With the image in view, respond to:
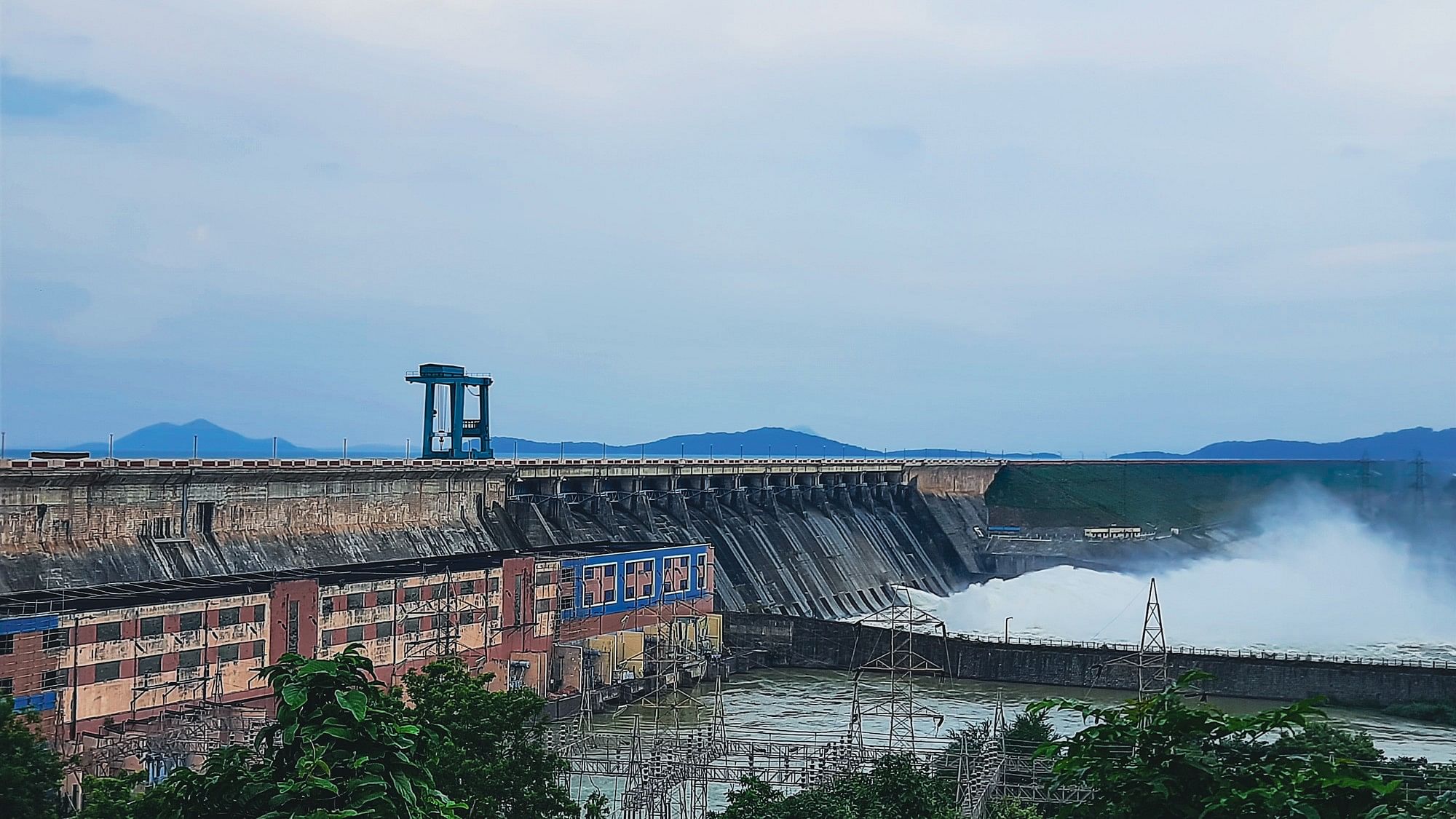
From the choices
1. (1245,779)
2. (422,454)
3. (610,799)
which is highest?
(422,454)

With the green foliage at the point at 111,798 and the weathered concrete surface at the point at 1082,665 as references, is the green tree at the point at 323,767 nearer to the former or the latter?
the green foliage at the point at 111,798

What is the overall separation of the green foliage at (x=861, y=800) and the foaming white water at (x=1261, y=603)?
41196mm

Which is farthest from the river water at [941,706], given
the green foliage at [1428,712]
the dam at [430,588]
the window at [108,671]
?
the window at [108,671]

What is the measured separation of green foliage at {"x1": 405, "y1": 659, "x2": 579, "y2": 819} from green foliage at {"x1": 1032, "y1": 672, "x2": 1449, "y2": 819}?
43.4 feet

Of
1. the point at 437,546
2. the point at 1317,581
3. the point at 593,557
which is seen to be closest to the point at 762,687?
the point at 593,557

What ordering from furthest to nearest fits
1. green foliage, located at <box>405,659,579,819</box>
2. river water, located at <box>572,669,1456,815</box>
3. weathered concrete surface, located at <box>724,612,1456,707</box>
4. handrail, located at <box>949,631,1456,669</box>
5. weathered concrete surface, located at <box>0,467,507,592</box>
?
handrail, located at <box>949,631,1456,669</box> < weathered concrete surface, located at <box>724,612,1456,707</box> < river water, located at <box>572,669,1456,815</box> < weathered concrete surface, located at <box>0,467,507,592</box> < green foliage, located at <box>405,659,579,819</box>

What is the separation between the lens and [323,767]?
9375 millimetres

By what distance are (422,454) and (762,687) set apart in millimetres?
25701

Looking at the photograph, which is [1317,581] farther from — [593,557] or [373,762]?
[373,762]

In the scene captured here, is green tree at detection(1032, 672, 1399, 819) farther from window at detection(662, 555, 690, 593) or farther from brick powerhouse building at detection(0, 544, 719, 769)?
window at detection(662, 555, 690, 593)

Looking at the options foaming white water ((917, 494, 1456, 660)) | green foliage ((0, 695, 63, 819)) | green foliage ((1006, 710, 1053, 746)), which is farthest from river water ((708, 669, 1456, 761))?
green foliage ((0, 695, 63, 819))

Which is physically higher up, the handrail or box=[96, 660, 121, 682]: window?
box=[96, 660, 121, 682]: window

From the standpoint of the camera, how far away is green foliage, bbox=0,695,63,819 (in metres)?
21.8

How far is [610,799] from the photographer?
32.5 meters
